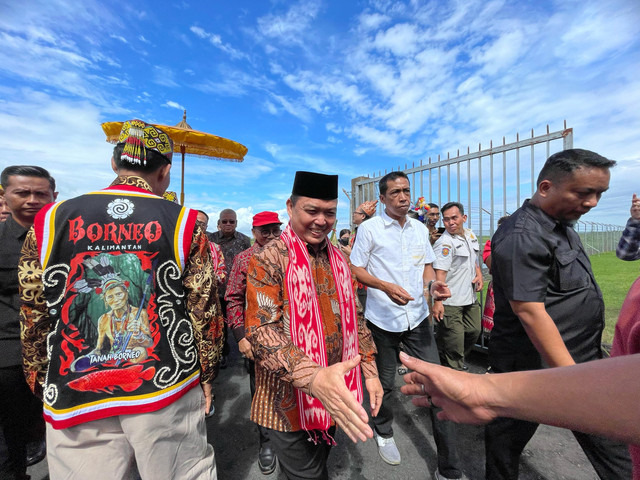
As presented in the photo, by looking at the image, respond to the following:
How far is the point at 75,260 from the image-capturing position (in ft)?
4.48

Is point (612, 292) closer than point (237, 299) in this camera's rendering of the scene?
No

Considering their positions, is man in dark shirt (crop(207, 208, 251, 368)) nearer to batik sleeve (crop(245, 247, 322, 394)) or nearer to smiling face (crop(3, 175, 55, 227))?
smiling face (crop(3, 175, 55, 227))

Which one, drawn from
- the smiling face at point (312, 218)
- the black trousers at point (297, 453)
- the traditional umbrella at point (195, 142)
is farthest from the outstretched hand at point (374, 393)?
the traditional umbrella at point (195, 142)

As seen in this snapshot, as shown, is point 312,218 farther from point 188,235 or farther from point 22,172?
point 22,172

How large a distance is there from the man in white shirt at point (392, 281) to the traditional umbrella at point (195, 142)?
13.2 feet

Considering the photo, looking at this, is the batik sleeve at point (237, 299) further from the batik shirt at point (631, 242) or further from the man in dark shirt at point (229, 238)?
the batik shirt at point (631, 242)

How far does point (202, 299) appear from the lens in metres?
1.62

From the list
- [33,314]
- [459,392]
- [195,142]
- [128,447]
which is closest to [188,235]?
[33,314]

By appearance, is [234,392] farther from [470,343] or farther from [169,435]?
[470,343]

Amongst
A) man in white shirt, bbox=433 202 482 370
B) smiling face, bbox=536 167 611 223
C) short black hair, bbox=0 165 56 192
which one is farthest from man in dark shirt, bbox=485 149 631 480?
short black hair, bbox=0 165 56 192

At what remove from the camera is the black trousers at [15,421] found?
6.41 feet

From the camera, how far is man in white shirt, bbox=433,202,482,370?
11.6ft

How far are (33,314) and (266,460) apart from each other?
2.15 metres

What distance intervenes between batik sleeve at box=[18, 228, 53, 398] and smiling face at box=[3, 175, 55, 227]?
0.96 meters
